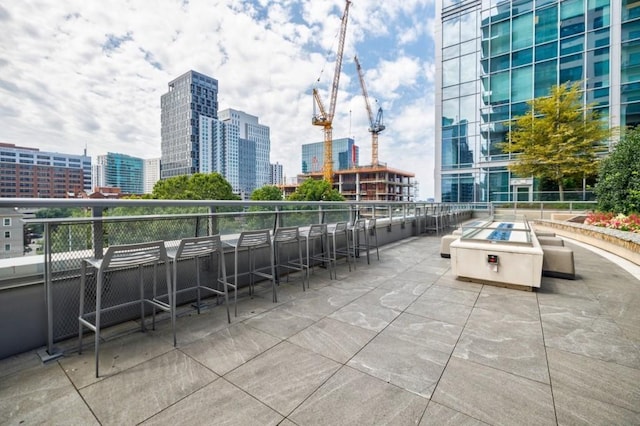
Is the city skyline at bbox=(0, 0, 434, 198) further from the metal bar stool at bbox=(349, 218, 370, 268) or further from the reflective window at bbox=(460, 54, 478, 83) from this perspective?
the metal bar stool at bbox=(349, 218, 370, 268)

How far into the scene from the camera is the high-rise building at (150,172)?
4114 inches

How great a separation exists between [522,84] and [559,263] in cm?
2098

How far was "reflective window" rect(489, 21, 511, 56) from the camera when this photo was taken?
2039 cm

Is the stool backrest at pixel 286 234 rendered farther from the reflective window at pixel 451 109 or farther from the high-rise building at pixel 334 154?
the high-rise building at pixel 334 154

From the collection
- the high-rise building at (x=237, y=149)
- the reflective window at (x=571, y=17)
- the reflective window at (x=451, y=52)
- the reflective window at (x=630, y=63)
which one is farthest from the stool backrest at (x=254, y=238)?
the high-rise building at (x=237, y=149)

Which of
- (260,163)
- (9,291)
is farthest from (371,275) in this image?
(260,163)

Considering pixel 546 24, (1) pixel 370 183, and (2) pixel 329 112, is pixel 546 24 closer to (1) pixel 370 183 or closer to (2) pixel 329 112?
(2) pixel 329 112

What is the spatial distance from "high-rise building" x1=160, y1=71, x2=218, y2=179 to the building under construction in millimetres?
55364

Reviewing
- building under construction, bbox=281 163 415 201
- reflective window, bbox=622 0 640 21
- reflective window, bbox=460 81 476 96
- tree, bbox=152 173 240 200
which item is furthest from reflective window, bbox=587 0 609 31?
building under construction, bbox=281 163 415 201

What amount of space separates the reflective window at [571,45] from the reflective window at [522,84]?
1.89m

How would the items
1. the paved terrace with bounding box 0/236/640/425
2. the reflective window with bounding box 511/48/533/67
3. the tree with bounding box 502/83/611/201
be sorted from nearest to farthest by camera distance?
the paved terrace with bounding box 0/236/640/425 → the tree with bounding box 502/83/611/201 → the reflective window with bounding box 511/48/533/67

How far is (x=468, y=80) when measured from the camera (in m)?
22.0

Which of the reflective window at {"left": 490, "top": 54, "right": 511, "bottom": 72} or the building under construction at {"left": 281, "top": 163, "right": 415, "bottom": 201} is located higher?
the reflective window at {"left": 490, "top": 54, "right": 511, "bottom": 72}

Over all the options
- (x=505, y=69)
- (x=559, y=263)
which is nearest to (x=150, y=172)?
(x=505, y=69)
